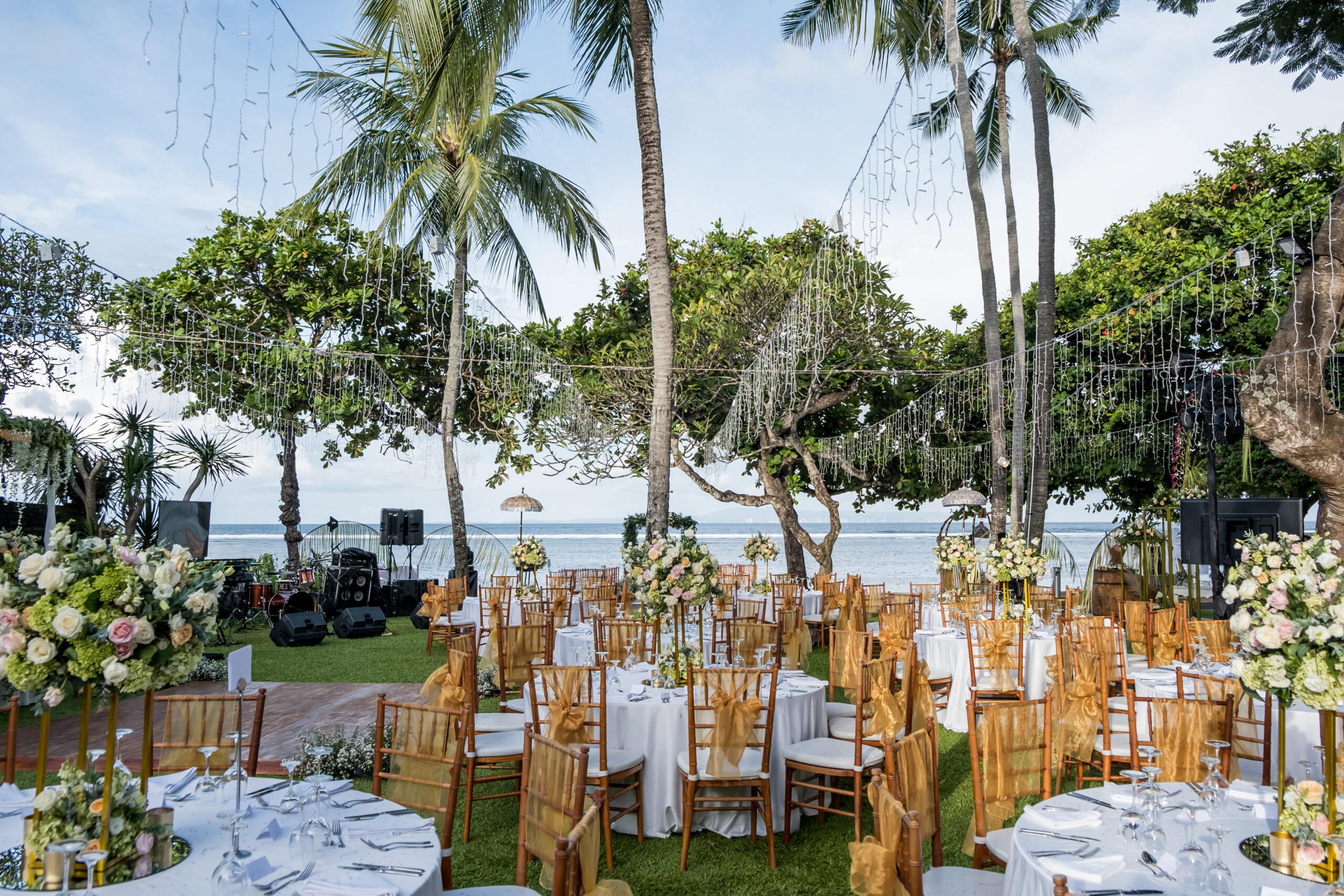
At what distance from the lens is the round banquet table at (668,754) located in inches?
181

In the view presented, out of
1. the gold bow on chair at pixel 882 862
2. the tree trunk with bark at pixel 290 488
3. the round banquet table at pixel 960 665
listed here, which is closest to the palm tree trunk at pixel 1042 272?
the round banquet table at pixel 960 665

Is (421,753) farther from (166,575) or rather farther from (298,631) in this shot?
(298,631)

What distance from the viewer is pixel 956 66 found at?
9719mm

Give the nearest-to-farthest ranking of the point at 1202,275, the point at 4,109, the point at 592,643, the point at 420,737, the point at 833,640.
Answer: the point at 420,737, the point at 4,109, the point at 833,640, the point at 592,643, the point at 1202,275

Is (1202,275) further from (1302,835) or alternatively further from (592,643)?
(1302,835)

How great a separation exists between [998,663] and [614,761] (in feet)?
11.7

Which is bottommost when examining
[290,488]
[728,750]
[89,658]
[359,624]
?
[359,624]

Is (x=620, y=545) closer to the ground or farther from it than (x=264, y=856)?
closer to the ground

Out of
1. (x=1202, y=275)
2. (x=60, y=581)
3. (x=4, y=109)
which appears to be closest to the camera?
(x=60, y=581)

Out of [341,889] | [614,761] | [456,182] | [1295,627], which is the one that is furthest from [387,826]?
[456,182]

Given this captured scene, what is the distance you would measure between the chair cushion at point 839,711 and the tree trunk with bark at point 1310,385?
236 inches

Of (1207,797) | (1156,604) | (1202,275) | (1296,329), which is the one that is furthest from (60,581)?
(1202,275)

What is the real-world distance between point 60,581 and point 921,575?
30793 millimetres

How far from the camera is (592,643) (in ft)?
22.7
